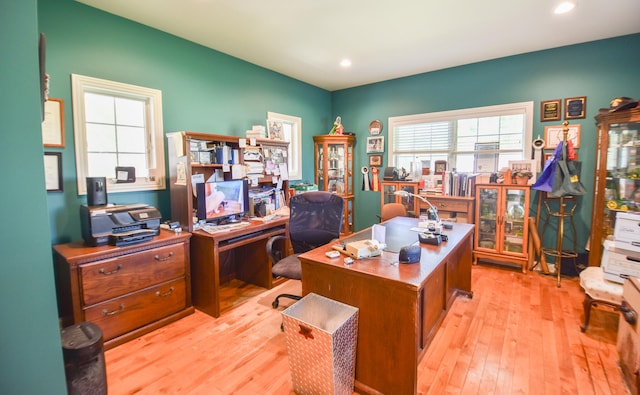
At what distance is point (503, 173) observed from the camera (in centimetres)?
380

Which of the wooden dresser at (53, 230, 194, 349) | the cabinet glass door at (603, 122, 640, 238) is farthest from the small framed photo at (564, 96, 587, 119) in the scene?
the wooden dresser at (53, 230, 194, 349)

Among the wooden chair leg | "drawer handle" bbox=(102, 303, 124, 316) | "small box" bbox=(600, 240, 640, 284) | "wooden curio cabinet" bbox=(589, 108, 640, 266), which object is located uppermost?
"wooden curio cabinet" bbox=(589, 108, 640, 266)

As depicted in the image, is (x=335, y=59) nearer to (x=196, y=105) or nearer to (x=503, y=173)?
(x=196, y=105)

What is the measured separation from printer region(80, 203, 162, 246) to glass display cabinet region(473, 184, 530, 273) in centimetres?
384

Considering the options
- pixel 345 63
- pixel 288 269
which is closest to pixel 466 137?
pixel 345 63

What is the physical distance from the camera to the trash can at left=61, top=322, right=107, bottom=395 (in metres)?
1.54

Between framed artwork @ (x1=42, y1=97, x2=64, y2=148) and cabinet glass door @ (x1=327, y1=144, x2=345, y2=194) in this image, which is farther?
cabinet glass door @ (x1=327, y1=144, x2=345, y2=194)

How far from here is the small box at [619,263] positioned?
7.54 feet

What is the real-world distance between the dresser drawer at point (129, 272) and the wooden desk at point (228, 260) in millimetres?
176

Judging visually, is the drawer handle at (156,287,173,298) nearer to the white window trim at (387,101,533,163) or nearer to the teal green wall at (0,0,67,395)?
the teal green wall at (0,0,67,395)

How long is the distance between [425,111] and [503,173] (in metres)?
1.48

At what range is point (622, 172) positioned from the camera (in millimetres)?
3117

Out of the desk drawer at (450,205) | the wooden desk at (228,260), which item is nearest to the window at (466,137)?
the desk drawer at (450,205)

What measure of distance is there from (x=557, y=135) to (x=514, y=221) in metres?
1.16
